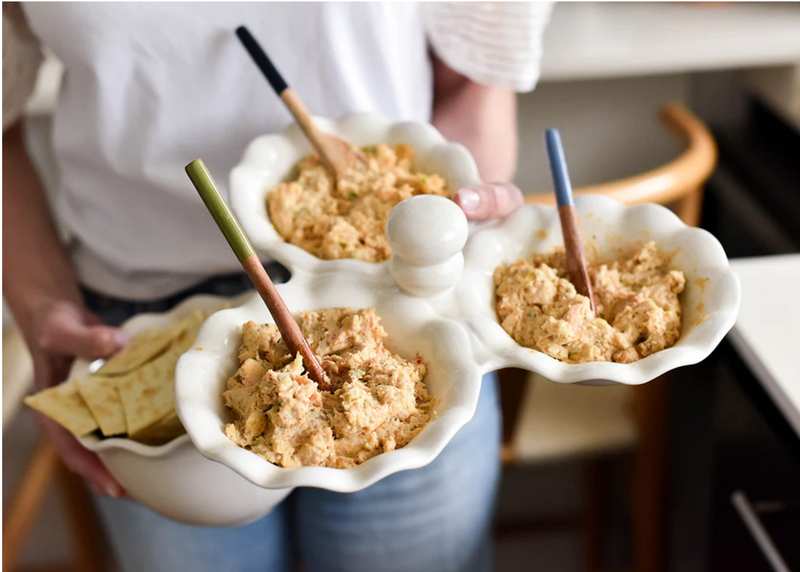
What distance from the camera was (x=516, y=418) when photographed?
4.19ft

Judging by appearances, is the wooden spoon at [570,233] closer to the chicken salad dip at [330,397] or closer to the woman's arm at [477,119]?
the chicken salad dip at [330,397]

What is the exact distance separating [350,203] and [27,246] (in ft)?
1.39

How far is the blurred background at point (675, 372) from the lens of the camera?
0.81m

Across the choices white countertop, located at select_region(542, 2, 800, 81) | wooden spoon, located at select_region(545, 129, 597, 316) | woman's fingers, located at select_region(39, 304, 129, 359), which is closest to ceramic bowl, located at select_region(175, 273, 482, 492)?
wooden spoon, located at select_region(545, 129, 597, 316)

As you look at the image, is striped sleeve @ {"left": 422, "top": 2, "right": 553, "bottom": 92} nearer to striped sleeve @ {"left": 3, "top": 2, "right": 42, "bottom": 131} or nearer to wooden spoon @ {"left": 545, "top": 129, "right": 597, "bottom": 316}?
wooden spoon @ {"left": 545, "top": 129, "right": 597, "bottom": 316}

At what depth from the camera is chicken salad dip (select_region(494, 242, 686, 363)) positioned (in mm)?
515

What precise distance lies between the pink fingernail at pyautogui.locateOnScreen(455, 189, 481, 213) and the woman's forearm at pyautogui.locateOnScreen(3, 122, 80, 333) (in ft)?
1.55

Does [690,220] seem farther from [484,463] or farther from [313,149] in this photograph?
[313,149]

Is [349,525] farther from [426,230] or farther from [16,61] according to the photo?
[16,61]

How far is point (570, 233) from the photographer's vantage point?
0.56 m

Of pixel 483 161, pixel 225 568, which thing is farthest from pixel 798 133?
pixel 225 568

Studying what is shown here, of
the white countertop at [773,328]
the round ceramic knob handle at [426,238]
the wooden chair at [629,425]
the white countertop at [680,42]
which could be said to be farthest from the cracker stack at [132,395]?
the white countertop at [680,42]

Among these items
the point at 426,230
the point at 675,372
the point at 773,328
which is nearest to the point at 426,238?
the point at 426,230

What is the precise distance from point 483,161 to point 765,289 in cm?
33
